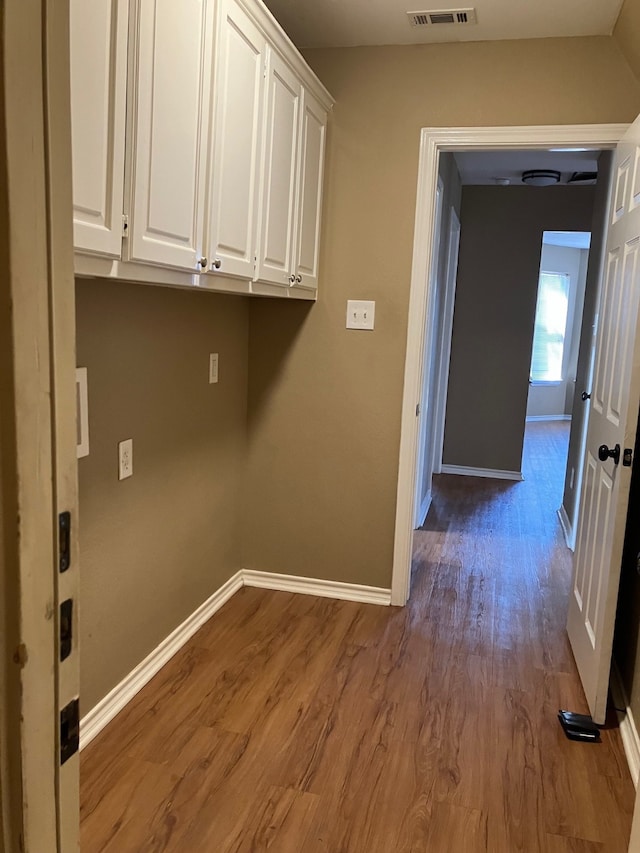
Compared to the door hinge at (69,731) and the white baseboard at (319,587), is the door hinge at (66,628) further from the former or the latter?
the white baseboard at (319,587)

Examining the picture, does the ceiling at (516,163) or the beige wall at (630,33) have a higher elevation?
the ceiling at (516,163)

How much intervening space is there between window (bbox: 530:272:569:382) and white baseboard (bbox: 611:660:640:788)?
→ 7474 mm

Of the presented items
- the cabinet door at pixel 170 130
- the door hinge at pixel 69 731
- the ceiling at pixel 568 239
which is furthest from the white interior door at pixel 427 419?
the ceiling at pixel 568 239

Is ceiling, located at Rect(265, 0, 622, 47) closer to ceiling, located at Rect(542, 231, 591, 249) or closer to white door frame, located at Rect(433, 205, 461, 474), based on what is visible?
white door frame, located at Rect(433, 205, 461, 474)

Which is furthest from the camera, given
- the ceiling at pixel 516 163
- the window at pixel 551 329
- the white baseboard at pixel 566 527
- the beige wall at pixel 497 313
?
the window at pixel 551 329

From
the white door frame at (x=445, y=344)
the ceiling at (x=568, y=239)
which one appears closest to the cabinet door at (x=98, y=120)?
the white door frame at (x=445, y=344)

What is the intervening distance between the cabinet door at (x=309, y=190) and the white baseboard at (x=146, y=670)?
1444 millimetres

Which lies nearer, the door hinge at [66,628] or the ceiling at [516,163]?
the door hinge at [66,628]

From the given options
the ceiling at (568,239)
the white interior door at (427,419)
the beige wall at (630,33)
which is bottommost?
the white interior door at (427,419)

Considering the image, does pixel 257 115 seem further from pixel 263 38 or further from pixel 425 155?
pixel 425 155

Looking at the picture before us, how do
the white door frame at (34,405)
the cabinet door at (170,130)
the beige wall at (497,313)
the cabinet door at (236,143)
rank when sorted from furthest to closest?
the beige wall at (497,313)
the cabinet door at (236,143)
the cabinet door at (170,130)
the white door frame at (34,405)

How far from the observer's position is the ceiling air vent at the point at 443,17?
266 cm

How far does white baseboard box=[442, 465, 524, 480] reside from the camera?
20.4 ft

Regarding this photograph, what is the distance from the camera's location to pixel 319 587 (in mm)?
3398
